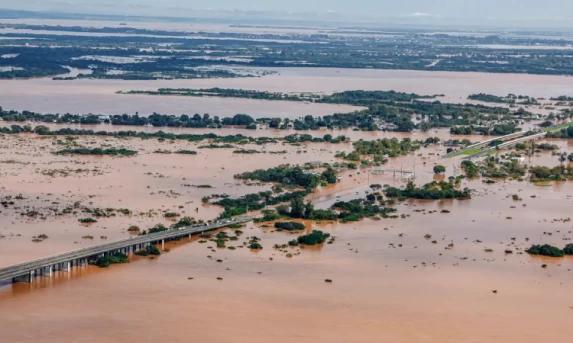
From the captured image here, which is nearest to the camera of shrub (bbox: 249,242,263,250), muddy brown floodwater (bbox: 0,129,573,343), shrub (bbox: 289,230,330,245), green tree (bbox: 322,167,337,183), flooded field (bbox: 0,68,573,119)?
muddy brown floodwater (bbox: 0,129,573,343)

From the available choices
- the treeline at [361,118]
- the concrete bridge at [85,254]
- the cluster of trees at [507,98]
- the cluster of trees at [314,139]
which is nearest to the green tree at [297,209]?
the concrete bridge at [85,254]

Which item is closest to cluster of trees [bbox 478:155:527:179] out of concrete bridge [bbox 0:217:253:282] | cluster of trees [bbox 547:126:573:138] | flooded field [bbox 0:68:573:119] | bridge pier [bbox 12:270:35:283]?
cluster of trees [bbox 547:126:573:138]

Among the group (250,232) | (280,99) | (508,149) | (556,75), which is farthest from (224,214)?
(556,75)

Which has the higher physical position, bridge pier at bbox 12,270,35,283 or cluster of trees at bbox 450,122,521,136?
bridge pier at bbox 12,270,35,283

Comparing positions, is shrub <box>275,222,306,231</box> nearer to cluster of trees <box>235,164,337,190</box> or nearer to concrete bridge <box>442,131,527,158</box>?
cluster of trees <box>235,164,337,190</box>

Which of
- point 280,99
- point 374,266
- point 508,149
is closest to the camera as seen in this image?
point 374,266

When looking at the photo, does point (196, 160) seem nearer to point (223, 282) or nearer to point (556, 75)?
point (223, 282)
